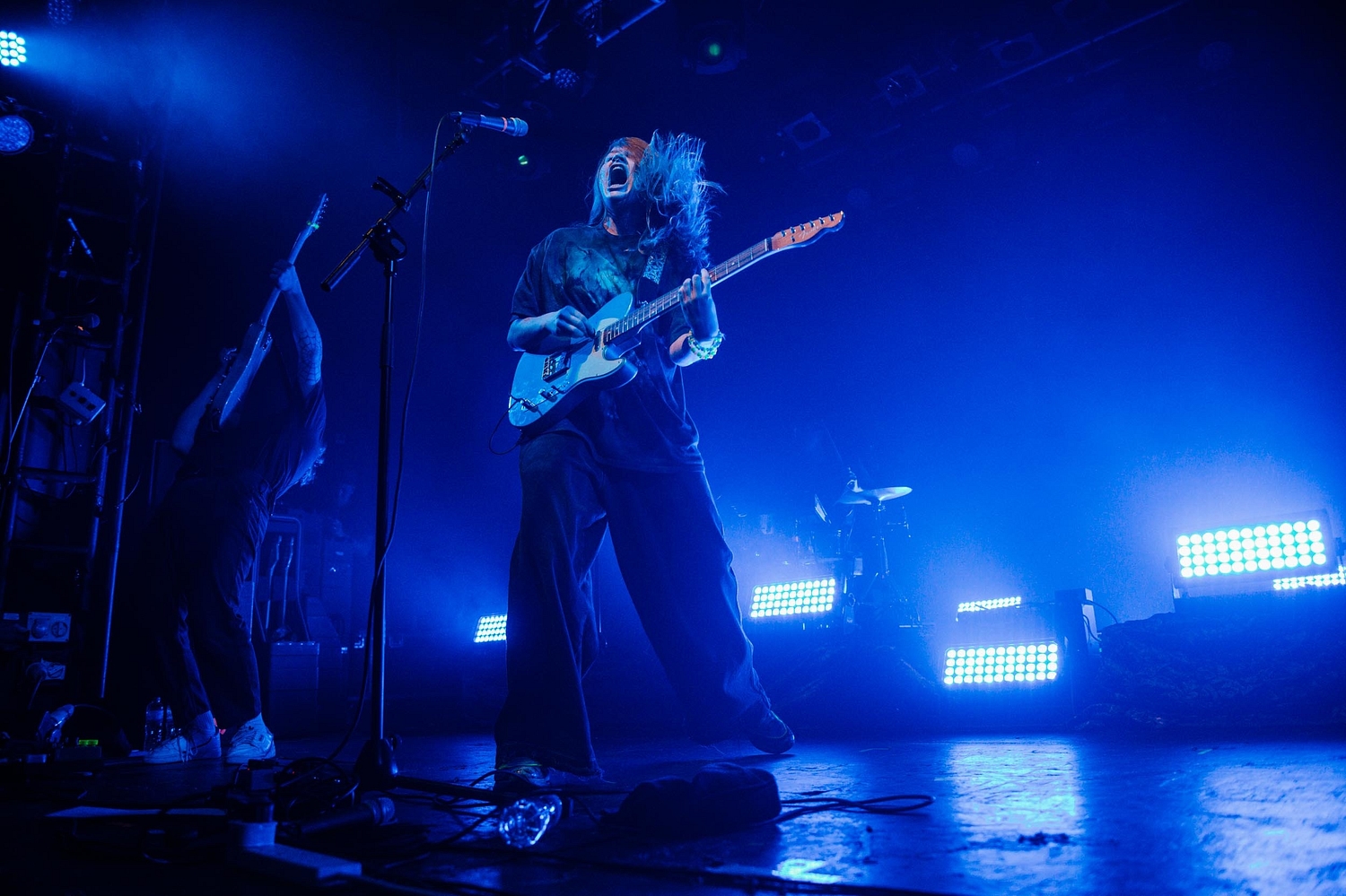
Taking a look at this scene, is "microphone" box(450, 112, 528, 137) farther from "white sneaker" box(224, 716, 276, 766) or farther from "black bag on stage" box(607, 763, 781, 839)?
"white sneaker" box(224, 716, 276, 766)

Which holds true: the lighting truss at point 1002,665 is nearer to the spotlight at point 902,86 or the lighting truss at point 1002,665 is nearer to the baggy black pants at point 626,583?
the baggy black pants at point 626,583

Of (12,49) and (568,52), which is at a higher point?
(568,52)

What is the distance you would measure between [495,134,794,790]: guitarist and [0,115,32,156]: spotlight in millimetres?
4702

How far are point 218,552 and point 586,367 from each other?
88.3 inches

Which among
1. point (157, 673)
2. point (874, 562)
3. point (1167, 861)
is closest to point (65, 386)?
point (157, 673)

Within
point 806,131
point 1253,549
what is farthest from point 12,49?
point 1253,549

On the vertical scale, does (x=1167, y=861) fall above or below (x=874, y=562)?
below

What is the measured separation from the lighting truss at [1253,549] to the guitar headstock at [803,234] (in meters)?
3.30

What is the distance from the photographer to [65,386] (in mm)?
5676

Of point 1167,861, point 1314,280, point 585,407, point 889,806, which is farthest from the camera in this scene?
point 1314,280

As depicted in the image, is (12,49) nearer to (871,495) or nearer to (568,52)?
(568,52)

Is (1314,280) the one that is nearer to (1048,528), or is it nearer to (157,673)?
(1048,528)

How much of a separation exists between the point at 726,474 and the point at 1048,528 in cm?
315

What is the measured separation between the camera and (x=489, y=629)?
7527 millimetres
